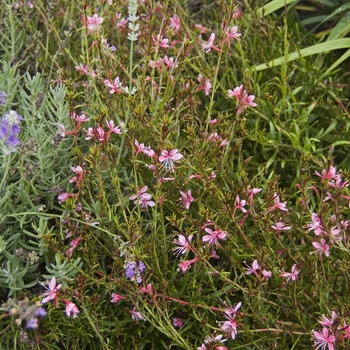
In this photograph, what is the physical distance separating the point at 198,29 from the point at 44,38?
2.52ft

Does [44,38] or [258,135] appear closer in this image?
[258,135]

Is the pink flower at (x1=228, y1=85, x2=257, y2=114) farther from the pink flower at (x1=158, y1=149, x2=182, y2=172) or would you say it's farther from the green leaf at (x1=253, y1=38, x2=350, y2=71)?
the green leaf at (x1=253, y1=38, x2=350, y2=71)

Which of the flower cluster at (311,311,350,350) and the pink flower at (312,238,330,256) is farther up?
the pink flower at (312,238,330,256)

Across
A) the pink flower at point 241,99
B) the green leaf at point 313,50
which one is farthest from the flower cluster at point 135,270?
the green leaf at point 313,50

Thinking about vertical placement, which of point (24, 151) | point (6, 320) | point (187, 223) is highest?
point (24, 151)

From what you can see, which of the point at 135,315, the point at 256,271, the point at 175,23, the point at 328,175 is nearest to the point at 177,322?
the point at 135,315

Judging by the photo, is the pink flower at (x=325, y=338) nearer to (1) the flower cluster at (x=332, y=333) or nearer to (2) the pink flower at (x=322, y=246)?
(1) the flower cluster at (x=332, y=333)

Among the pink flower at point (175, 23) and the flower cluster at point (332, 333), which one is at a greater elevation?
the pink flower at point (175, 23)

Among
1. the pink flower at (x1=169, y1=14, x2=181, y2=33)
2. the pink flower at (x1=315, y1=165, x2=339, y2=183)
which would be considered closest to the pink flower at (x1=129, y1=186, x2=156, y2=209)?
the pink flower at (x1=315, y1=165, x2=339, y2=183)

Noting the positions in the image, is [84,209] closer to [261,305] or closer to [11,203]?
[11,203]

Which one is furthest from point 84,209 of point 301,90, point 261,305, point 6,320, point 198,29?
point 301,90

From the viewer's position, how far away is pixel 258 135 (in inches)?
97.3

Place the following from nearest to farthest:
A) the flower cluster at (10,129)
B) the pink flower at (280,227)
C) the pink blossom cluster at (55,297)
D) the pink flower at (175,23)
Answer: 1. the flower cluster at (10,129)
2. the pink blossom cluster at (55,297)
3. the pink flower at (280,227)
4. the pink flower at (175,23)

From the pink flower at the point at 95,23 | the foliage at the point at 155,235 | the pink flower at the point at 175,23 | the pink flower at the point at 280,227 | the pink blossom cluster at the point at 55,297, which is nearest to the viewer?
the pink blossom cluster at the point at 55,297
